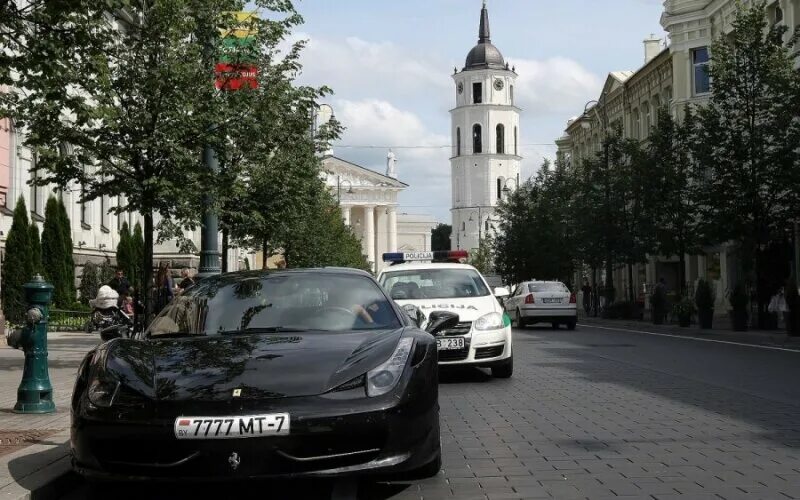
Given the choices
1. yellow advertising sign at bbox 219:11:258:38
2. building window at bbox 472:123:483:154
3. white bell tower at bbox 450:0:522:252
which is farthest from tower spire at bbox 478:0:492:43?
yellow advertising sign at bbox 219:11:258:38

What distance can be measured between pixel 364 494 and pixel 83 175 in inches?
434

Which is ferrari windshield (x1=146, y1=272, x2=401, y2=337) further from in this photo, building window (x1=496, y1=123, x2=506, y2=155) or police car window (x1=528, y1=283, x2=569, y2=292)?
building window (x1=496, y1=123, x2=506, y2=155)

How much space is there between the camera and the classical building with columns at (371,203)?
136m

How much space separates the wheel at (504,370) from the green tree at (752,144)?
16549 mm

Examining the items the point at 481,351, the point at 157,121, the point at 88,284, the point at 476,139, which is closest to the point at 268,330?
the point at 481,351

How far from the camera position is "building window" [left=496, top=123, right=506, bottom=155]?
5920 inches

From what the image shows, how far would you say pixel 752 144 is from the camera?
2903 cm

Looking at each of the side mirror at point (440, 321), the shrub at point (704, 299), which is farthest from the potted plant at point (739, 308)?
the side mirror at point (440, 321)

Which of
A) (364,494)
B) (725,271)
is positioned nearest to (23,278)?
(364,494)

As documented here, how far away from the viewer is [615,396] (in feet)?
38.7

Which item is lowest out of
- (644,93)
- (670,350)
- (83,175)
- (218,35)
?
(670,350)

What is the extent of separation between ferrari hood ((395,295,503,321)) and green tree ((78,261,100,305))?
21.9 m

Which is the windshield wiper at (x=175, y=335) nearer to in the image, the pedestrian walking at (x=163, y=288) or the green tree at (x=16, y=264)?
the pedestrian walking at (x=163, y=288)

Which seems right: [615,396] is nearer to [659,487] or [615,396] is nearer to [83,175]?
[659,487]
